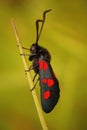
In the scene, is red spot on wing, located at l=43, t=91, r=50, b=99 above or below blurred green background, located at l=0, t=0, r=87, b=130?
below

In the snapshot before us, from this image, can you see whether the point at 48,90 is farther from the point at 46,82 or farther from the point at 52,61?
the point at 52,61

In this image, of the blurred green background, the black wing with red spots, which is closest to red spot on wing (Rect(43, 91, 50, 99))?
the black wing with red spots

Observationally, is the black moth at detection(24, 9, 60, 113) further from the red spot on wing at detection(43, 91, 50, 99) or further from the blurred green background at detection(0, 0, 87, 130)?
the blurred green background at detection(0, 0, 87, 130)

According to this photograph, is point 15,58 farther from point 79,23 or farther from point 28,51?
point 79,23

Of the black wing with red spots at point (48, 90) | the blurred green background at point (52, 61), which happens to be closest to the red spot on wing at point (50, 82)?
the black wing with red spots at point (48, 90)

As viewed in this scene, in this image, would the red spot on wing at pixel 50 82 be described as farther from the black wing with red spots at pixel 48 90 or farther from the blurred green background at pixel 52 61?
the blurred green background at pixel 52 61

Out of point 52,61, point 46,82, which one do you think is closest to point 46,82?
point 46,82

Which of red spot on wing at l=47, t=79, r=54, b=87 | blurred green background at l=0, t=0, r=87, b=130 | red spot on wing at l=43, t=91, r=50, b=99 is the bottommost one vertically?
red spot on wing at l=43, t=91, r=50, b=99
